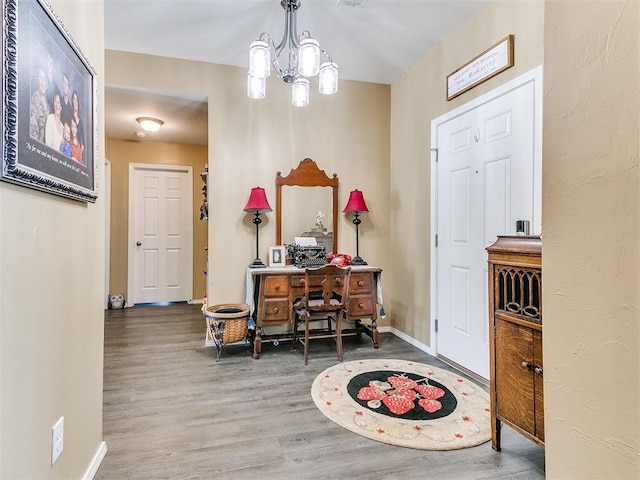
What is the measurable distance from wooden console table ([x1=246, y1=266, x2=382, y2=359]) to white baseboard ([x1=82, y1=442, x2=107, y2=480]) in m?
1.48

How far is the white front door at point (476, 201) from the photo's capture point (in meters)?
2.35

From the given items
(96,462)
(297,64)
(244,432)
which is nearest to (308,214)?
(297,64)

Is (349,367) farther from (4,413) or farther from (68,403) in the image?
(4,413)

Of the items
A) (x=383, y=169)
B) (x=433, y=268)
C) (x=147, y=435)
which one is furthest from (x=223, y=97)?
(x=147, y=435)

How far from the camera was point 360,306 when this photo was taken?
11.2 feet

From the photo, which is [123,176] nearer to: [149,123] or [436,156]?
[149,123]

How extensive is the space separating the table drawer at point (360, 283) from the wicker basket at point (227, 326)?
39.0 inches

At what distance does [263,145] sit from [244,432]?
2586mm

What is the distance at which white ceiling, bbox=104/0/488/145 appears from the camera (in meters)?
2.62

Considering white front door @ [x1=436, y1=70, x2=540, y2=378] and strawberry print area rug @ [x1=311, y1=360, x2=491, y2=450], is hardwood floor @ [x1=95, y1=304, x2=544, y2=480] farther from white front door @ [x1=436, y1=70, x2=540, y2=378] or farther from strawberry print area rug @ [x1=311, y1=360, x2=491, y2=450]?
white front door @ [x1=436, y1=70, x2=540, y2=378]

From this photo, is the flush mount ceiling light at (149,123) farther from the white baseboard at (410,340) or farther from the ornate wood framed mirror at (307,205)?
the white baseboard at (410,340)

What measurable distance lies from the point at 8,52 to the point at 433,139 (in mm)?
2971

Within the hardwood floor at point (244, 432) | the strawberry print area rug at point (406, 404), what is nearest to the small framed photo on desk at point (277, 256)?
the hardwood floor at point (244, 432)

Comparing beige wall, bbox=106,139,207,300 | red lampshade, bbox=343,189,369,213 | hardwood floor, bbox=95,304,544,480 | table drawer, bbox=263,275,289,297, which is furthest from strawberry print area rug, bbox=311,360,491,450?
beige wall, bbox=106,139,207,300
